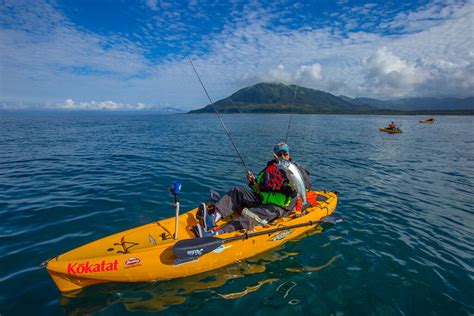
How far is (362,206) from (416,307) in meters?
5.56

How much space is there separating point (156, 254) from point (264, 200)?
3578 millimetres

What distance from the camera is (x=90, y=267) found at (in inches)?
212

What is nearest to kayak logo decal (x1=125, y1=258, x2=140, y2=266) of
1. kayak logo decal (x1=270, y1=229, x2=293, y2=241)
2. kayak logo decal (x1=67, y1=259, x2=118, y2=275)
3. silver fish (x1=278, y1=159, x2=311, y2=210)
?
kayak logo decal (x1=67, y1=259, x2=118, y2=275)

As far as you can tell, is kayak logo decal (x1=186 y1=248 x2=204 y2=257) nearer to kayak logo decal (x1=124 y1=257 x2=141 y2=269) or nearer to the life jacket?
kayak logo decal (x1=124 y1=257 x2=141 y2=269)

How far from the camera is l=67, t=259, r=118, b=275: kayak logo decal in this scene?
17.3 feet

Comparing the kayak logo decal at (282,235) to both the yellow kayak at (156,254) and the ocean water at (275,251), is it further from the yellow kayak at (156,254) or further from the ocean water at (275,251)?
the ocean water at (275,251)

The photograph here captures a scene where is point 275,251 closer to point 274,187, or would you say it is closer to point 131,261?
point 274,187

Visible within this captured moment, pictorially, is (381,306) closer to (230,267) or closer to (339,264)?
(339,264)

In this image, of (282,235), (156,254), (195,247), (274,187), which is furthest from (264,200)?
(156,254)

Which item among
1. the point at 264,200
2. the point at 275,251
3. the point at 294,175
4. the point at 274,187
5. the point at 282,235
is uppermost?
the point at 294,175

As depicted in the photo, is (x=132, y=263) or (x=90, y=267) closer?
(x=90, y=267)

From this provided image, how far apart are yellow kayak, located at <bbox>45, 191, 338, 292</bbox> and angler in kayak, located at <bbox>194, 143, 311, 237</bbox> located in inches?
13.4

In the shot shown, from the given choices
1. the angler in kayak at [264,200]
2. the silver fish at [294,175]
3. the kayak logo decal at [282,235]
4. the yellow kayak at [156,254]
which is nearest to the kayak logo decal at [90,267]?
the yellow kayak at [156,254]

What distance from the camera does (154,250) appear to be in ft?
19.4
